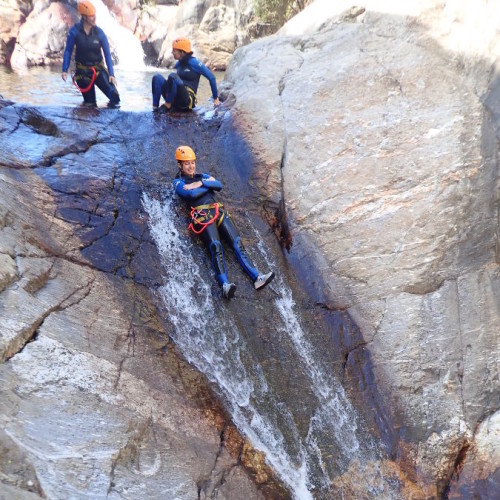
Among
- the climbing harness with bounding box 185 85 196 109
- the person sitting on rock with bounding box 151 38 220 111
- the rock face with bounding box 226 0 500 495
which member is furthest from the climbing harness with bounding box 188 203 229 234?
the climbing harness with bounding box 185 85 196 109

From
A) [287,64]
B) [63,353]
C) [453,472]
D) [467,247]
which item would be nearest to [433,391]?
[453,472]

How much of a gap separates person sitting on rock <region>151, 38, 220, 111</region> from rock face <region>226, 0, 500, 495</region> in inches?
50.0

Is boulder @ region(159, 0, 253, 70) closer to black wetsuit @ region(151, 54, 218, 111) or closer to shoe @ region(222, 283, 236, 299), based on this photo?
black wetsuit @ region(151, 54, 218, 111)

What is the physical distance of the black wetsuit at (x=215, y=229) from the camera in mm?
5445

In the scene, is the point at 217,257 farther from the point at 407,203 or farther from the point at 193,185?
the point at 407,203

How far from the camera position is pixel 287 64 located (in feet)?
25.8

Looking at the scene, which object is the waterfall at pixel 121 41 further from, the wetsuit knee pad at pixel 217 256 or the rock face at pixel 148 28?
the wetsuit knee pad at pixel 217 256

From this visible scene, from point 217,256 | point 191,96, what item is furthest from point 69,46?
point 217,256

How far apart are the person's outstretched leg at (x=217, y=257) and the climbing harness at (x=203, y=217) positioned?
65 millimetres

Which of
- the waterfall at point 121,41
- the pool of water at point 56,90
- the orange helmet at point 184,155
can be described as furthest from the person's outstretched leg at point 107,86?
the waterfall at point 121,41

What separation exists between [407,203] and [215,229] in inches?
97.7

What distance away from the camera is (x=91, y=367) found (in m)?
4.00

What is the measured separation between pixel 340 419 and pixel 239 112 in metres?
5.10

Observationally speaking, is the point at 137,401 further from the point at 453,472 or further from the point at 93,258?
the point at 453,472
